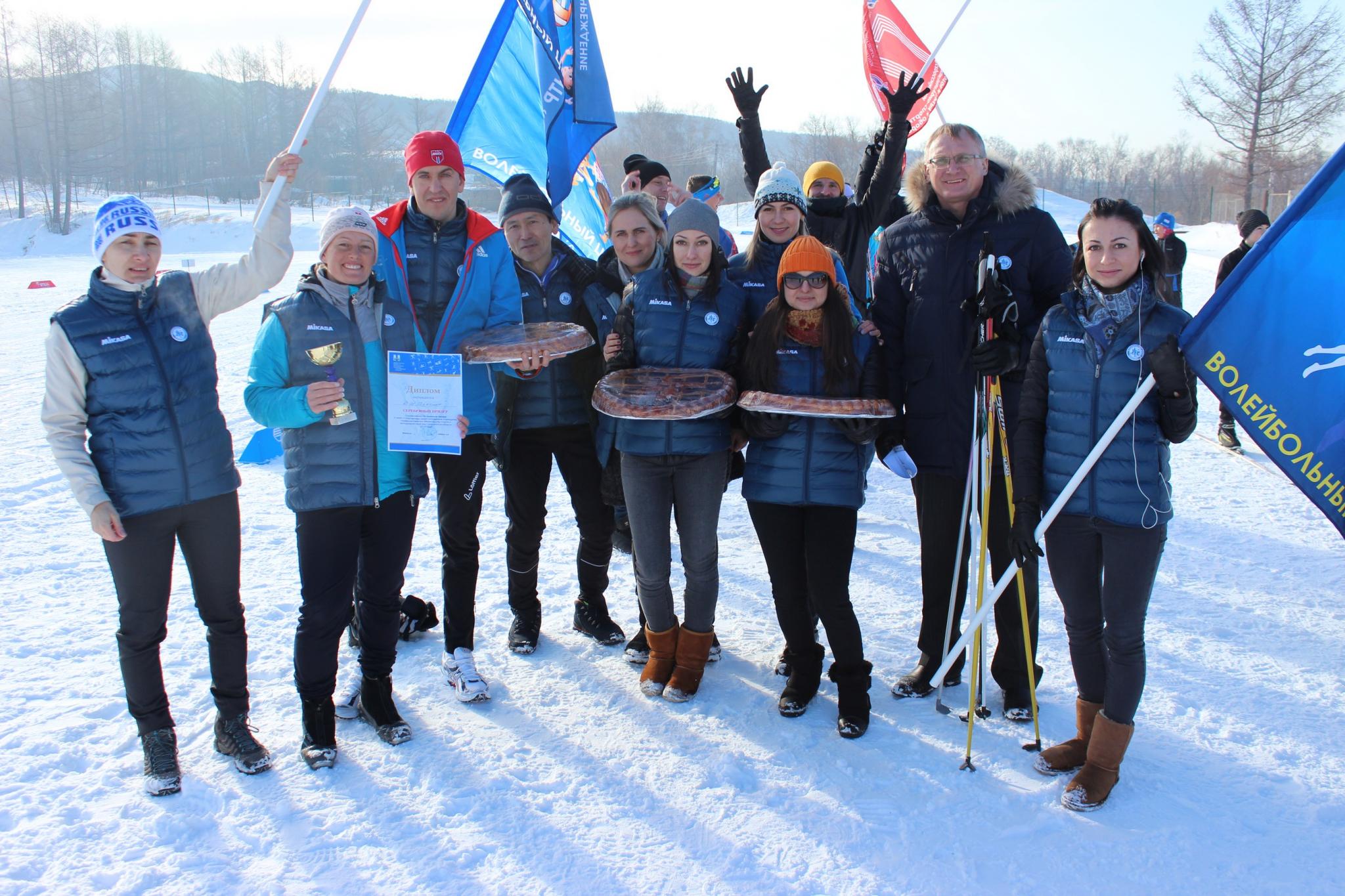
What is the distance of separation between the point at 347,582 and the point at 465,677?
2.42 feet

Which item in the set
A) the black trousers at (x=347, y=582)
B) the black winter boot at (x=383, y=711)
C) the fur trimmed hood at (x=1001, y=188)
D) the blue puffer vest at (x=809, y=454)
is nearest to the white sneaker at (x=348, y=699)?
the black winter boot at (x=383, y=711)

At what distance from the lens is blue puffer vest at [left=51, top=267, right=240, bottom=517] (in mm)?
2975

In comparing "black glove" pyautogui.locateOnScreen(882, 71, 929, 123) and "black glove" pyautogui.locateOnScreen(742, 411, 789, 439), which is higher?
"black glove" pyautogui.locateOnScreen(882, 71, 929, 123)

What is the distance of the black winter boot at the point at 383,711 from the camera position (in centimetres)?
344

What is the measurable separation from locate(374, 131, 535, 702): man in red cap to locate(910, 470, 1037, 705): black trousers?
1.91m

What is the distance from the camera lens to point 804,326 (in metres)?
3.54

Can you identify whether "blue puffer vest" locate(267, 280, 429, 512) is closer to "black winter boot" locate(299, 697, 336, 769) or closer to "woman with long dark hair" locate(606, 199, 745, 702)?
"black winter boot" locate(299, 697, 336, 769)

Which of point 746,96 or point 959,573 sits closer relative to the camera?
point 959,573

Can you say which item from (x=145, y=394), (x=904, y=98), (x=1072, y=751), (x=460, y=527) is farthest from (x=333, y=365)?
(x=1072, y=751)

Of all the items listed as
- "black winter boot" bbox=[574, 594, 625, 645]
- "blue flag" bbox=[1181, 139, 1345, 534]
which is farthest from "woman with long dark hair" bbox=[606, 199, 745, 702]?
"blue flag" bbox=[1181, 139, 1345, 534]

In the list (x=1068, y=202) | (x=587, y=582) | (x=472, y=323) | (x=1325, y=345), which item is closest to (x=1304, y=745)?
(x=1325, y=345)

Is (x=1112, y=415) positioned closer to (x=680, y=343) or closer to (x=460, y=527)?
(x=680, y=343)

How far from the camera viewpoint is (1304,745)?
10.9ft

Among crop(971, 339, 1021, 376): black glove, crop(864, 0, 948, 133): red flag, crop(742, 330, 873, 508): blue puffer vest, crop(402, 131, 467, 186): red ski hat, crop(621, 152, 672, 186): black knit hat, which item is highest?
crop(864, 0, 948, 133): red flag
